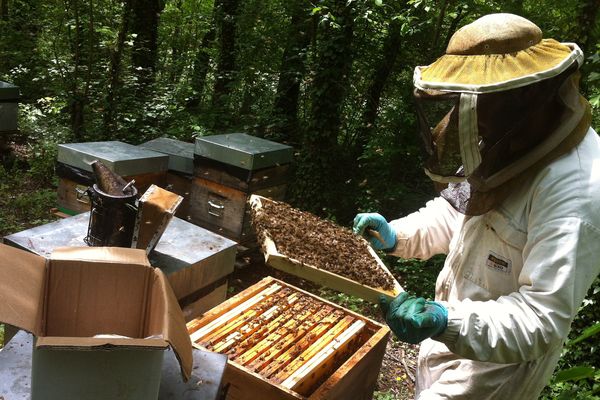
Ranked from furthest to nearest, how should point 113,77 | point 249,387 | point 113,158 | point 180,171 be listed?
point 113,77 → point 180,171 → point 113,158 → point 249,387

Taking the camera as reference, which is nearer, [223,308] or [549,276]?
[549,276]

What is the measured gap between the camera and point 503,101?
1.67 m

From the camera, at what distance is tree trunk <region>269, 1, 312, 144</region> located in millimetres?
7754

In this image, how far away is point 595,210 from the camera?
1.61 metres

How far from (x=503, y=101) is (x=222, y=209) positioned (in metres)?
3.23

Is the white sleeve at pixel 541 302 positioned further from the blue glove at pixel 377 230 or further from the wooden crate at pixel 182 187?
the wooden crate at pixel 182 187

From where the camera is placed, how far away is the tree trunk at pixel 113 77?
24.2 feet

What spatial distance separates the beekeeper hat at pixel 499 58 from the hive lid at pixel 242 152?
269 cm

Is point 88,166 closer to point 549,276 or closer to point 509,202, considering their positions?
point 509,202

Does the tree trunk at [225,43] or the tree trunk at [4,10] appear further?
the tree trunk at [4,10]

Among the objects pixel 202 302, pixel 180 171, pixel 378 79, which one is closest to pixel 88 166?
pixel 180 171

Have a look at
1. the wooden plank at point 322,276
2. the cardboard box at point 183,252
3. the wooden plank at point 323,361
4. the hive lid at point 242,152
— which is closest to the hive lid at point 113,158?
the hive lid at point 242,152

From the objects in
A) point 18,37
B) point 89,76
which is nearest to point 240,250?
point 89,76

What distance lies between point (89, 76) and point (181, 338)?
6.72 metres
